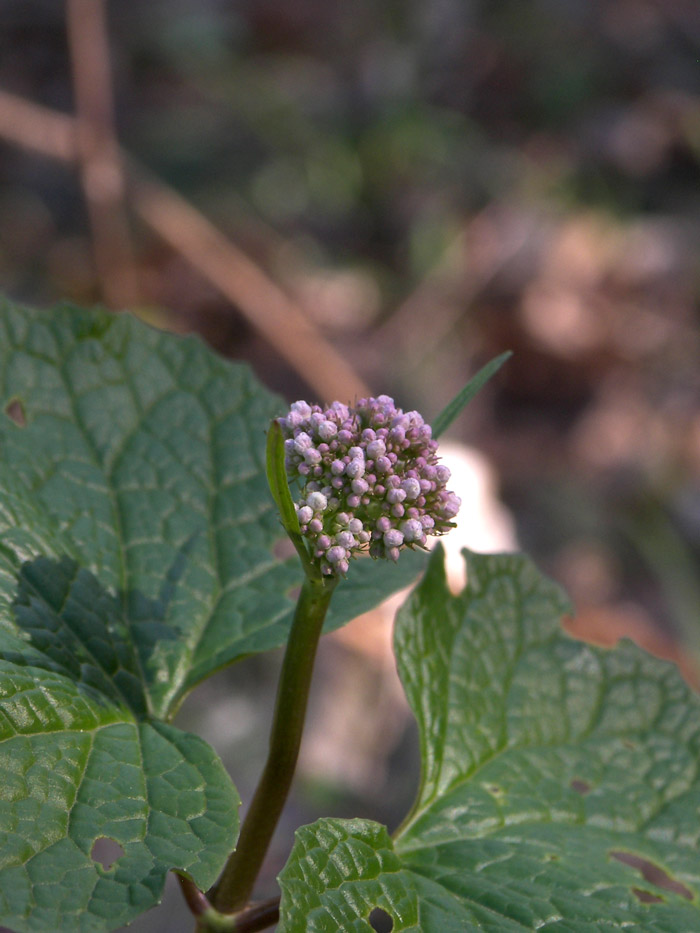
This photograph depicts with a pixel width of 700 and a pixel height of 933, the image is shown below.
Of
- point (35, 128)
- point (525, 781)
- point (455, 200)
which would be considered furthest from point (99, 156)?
point (525, 781)

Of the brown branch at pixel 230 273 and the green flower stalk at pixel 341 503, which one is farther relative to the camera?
the brown branch at pixel 230 273

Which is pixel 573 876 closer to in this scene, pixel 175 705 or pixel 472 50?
pixel 175 705

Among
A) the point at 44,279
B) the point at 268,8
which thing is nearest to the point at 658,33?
the point at 268,8

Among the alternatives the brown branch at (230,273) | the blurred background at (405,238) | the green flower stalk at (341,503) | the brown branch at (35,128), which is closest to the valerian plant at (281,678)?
the green flower stalk at (341,503)

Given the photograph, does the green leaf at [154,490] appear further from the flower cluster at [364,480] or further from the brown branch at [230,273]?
the brown branch at [230,273]

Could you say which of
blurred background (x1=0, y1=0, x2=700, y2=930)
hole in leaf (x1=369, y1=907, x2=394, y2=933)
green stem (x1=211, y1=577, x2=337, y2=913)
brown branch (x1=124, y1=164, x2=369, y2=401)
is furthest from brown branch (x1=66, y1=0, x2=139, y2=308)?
green stem (x1=211, y1=577, x2=337, y2=913)

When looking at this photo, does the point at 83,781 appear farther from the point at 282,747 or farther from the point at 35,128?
the point at 35,128
